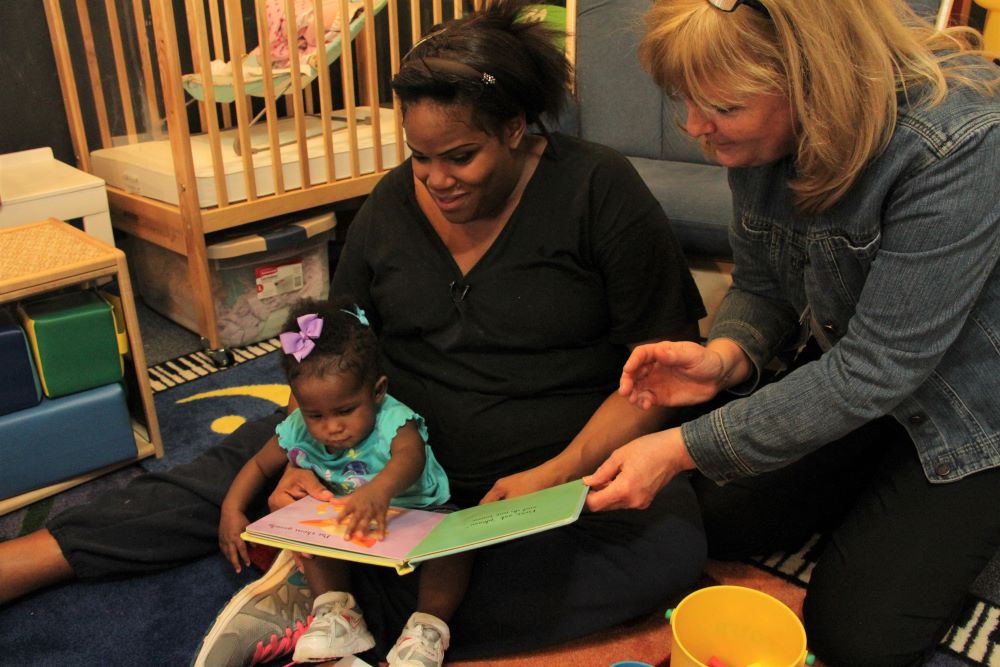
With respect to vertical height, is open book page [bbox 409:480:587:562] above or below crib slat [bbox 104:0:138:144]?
below

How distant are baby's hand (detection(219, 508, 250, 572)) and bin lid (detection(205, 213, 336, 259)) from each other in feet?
3.29

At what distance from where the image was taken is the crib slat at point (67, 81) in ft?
7.63

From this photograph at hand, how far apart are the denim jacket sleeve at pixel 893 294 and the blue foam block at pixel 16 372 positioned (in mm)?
1202

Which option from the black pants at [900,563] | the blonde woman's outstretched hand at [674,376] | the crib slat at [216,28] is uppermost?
the crib slat at [216,28]

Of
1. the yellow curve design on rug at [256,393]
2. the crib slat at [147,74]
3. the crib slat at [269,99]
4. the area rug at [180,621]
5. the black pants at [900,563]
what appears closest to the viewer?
the black pants at [900,563]

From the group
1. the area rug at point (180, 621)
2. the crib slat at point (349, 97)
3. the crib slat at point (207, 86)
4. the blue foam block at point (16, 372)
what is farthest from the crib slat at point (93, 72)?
the area rug at point (180, 621)

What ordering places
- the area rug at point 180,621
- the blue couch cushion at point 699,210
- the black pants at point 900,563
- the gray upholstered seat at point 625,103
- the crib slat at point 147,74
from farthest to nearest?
the crib slat at point 147,74 → the gray upholstered seat at point 625,103 → the blue couch cushion at point 699,210 → the area rug at point 180,621 → the black pants at point 900,563

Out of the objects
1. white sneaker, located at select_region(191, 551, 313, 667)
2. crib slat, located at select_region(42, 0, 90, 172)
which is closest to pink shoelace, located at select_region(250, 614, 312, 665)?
white sneaker, located at select_region(191, 551, 313, 667)

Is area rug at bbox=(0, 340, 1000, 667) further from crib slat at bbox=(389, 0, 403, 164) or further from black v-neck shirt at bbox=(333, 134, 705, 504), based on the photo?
crib slat at bbox=(389, 0, 403, 164)

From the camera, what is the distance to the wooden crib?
2178mm

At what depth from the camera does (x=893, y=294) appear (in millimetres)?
1041

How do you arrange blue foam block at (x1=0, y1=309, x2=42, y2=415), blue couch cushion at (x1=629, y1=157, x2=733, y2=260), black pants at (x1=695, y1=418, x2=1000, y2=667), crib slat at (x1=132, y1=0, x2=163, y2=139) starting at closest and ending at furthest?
1. black pants at (x1=695, y1=418, x2=1000, y2=667)
2. blue foam block at (x1=0, y1=309, x2=42, y2=415)
3. blue couch cushion at (x1=629, y1=157, x2=733, y2=260)
4. crib slat at (x1=132, y1=0, x2=163, y2=139)

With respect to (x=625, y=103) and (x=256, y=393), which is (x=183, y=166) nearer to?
(x=256, y=393)

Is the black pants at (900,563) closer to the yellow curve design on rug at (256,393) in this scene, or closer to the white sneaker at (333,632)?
the white sneaker at (333,632)
